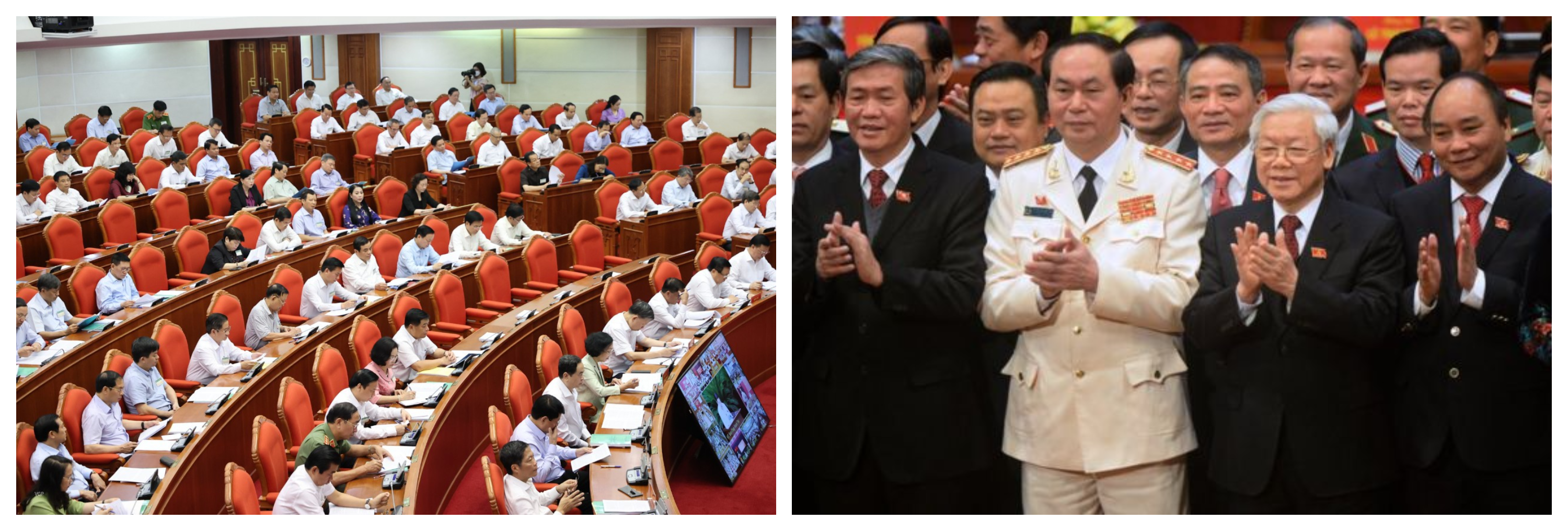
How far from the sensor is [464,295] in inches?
307

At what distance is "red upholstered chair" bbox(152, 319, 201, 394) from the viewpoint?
243 inches

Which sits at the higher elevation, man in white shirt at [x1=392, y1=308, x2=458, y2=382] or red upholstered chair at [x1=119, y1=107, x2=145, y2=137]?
red upholstered chair at [x1=119, y1=107, x2=145, y2=137]

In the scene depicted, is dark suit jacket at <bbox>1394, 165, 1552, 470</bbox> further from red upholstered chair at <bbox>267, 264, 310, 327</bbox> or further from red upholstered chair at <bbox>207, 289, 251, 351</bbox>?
red upholstered chair at <bbox>267, 264, 310, 327</bbox>

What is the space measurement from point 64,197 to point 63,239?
37.8 inches

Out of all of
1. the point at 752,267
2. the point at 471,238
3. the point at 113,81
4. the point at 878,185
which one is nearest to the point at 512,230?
the point at 471,238

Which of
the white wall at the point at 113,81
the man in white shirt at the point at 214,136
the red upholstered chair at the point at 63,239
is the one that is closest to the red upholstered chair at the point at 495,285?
the red upholstered chair at the point at 63,239

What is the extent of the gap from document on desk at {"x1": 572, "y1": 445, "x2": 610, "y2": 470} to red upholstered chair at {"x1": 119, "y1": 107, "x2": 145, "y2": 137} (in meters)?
9.75

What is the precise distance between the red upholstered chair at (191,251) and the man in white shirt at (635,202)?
8.72 ft

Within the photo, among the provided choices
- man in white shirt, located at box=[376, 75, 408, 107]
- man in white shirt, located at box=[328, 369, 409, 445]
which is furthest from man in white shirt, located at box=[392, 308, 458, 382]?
man in white shirt, located at box=[376, 75, 408, 107]

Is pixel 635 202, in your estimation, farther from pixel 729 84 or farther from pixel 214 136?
pixel 729 84

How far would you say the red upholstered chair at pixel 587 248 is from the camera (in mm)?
8477

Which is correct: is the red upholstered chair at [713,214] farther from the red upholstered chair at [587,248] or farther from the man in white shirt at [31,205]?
the man in white shirt at [31,205]

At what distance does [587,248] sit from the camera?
28.1 ft
